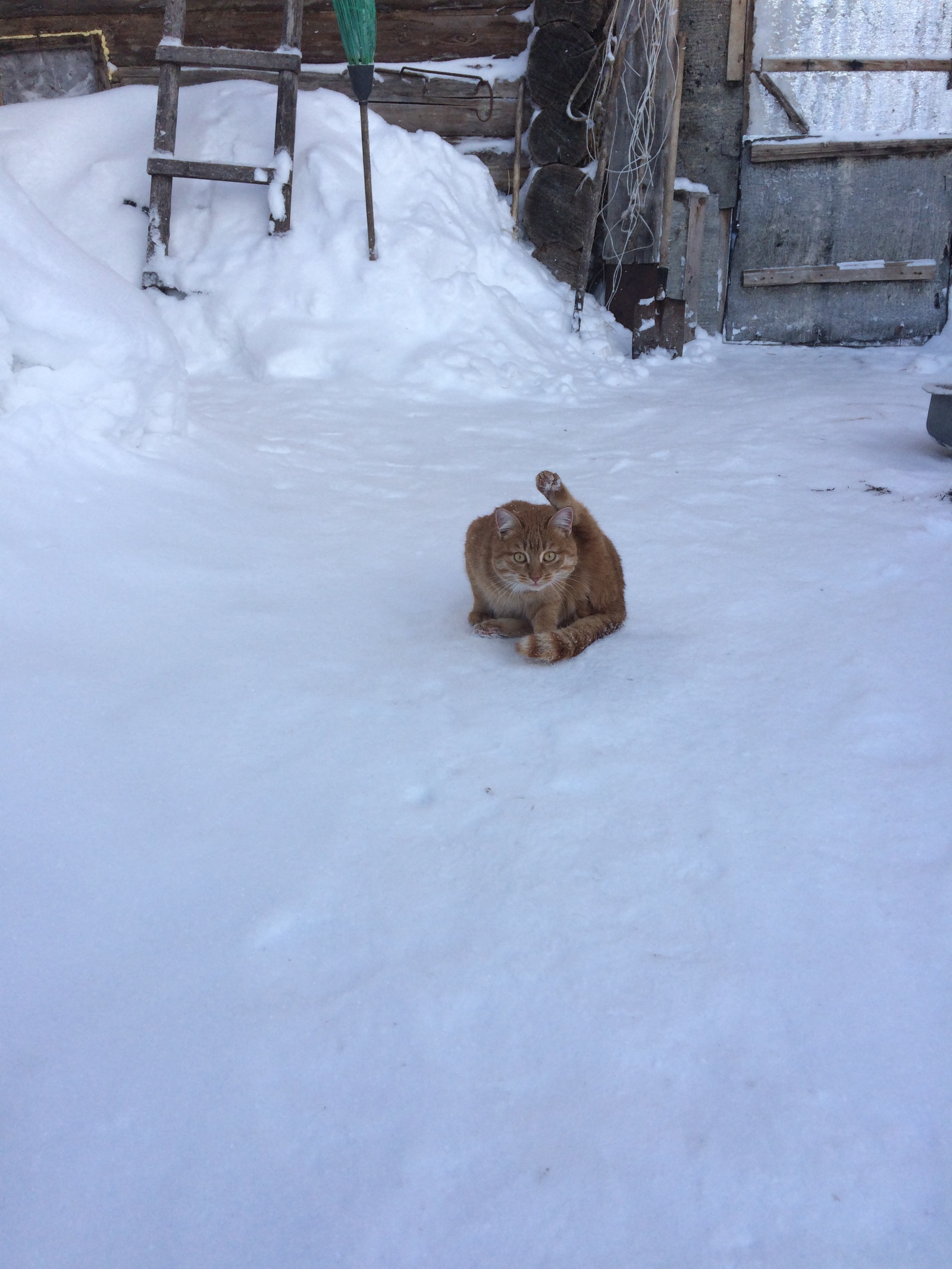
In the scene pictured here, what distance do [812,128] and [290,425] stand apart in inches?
191

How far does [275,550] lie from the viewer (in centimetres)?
311

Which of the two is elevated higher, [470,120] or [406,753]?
[470,120]

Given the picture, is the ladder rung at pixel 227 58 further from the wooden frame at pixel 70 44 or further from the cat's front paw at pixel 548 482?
the cat's front paw at pixel 548 482

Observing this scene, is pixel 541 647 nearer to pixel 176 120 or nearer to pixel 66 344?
pixel 66 344

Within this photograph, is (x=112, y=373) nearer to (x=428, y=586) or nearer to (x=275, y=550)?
(x=275, y=550)

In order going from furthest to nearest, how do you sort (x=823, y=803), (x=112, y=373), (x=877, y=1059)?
(x=112, y=373) → (x=823, y=803) → (x=877, y=1059)

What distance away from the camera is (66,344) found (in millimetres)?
3186

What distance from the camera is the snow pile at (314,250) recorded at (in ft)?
17.6

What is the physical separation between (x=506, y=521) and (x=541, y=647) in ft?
1.15

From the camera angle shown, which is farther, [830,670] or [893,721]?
[830,670]

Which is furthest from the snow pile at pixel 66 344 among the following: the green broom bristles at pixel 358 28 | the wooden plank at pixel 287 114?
the green broom bristles at pixel 358 28

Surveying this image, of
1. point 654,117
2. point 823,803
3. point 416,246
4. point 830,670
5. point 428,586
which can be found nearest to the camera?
point 823,803

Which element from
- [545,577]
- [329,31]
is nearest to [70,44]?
[329,31]

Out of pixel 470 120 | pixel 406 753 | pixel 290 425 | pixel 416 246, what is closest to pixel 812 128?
pixel 470 120
